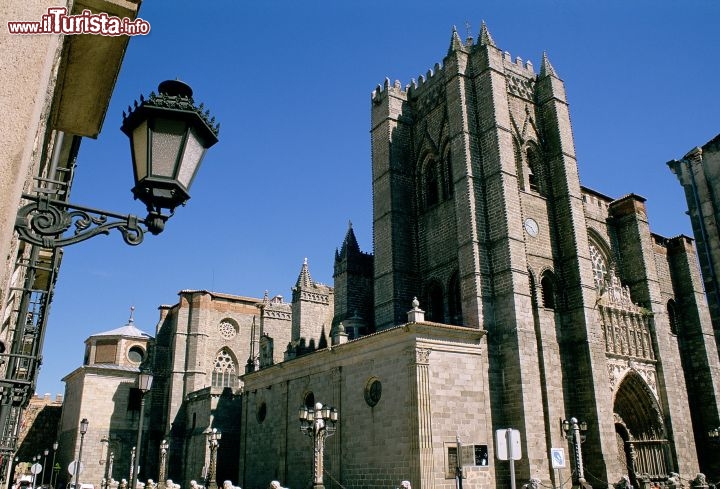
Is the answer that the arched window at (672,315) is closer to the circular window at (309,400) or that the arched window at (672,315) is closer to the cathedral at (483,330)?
the cathedral at (483,330)

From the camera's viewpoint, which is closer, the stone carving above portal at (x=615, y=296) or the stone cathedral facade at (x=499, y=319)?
the stone cathedral facade at (x=499, y=319)

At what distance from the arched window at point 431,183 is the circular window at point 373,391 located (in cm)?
915

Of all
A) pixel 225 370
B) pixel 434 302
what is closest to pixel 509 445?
pixel 434 302

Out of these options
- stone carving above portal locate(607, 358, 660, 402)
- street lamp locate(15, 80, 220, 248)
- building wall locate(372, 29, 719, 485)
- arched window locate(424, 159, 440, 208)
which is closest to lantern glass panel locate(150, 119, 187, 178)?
street lamp locate(15, 80, 220, 248)

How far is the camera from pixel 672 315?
1122 inches

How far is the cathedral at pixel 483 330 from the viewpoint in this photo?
63.7 feet

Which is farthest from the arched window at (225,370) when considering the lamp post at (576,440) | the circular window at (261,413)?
the lamp post at (576,440)

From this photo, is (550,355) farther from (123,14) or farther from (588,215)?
(123,14)

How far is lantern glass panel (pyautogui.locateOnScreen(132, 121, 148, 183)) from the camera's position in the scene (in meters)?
3.12

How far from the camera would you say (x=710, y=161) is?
18.5m

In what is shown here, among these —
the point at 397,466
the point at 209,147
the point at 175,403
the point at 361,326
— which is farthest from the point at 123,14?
the point at 175,403

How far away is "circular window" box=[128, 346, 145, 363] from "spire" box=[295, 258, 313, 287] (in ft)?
52.1

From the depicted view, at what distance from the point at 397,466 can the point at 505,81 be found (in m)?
16.6

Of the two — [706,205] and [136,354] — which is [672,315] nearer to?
[706,205]
